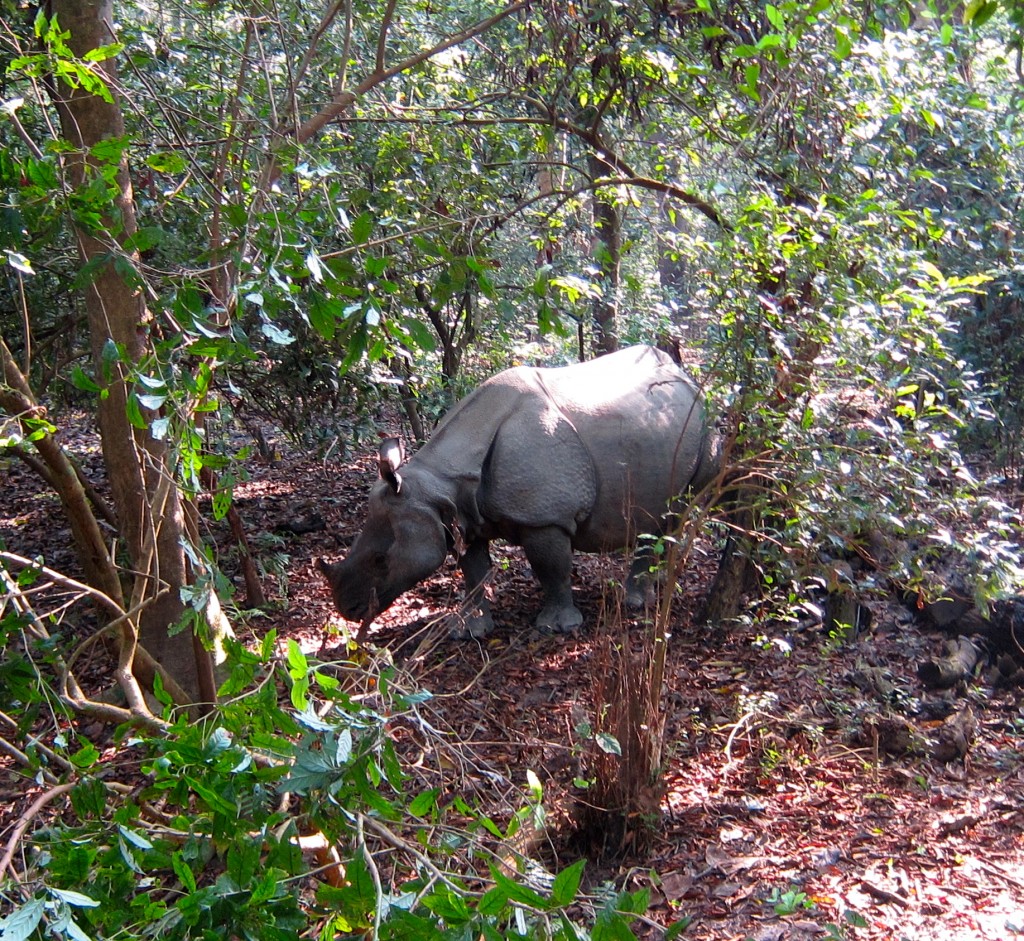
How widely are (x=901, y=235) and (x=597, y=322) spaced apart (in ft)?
17.6

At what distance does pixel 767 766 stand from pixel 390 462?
8.88 feet

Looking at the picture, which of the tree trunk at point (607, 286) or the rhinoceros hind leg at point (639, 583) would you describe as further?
the tree trunk at point (607, 286)

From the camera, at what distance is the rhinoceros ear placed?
239 inches

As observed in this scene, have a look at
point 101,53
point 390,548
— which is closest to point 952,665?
point 390,548

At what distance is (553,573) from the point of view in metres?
6.64

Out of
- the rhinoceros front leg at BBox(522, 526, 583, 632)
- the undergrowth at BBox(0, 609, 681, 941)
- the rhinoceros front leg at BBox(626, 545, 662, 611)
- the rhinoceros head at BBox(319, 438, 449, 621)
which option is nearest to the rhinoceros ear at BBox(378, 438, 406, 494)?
the rhinoceros head at BBox(319, 438, 449, 621)

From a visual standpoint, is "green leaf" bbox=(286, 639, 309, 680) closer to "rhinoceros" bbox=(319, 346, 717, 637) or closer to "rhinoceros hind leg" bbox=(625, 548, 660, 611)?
"rhinoceros" bbox=(319, 346, 717, 637)

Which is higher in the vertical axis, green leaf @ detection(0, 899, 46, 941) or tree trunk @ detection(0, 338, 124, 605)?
tree trunk @ detection(0, 338, 124, 605)

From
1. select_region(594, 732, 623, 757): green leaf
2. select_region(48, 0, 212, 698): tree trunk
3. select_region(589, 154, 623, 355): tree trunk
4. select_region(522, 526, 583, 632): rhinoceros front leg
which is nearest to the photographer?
select_region(48, 0, 212, 698): tree trunk

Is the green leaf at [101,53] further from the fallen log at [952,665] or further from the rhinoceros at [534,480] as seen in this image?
the fallen log at [952,665]

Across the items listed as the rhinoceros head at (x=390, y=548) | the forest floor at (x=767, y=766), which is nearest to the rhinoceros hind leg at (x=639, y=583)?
the forest floor at (x=767, y=766)

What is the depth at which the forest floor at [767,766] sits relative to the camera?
393 cm

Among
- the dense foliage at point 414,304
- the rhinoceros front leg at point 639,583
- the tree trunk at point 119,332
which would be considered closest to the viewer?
the dense foliage at point 414,304

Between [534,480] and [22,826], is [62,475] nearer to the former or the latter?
[22,826]
